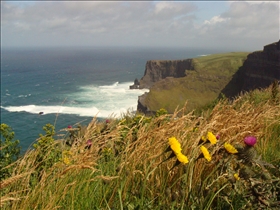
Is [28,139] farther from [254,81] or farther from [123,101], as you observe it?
[254,81]

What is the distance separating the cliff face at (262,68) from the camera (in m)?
65.9

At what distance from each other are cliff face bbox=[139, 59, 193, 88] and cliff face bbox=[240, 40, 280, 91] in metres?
39.8

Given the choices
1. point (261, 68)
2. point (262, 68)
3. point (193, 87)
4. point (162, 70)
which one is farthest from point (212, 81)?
point (162, 70)

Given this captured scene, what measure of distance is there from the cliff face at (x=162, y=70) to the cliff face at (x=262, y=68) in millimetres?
39827

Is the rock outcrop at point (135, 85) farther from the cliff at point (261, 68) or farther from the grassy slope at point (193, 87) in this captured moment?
the cliff at point (261, 68)

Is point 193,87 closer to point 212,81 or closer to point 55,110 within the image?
point 212,81

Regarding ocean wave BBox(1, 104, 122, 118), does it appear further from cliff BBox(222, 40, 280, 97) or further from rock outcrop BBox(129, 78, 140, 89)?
rock outcrop BBox(129, 78, 140, 89)

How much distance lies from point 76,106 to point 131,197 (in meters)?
68.0

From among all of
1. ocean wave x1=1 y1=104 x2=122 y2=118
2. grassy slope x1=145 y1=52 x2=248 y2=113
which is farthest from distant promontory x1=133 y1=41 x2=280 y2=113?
ocean wave x1=1 y1=104 x2=122 y2=118

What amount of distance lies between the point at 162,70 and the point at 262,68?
54313mm

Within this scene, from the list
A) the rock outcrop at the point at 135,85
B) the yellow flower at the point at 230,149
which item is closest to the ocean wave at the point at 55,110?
the rock outcrop at the point at 135,85

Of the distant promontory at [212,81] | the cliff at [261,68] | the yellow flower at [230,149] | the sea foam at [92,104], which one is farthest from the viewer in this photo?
the distant promontory at [212,81]

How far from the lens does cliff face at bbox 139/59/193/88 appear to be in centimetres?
11550

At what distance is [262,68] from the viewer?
71000mm
